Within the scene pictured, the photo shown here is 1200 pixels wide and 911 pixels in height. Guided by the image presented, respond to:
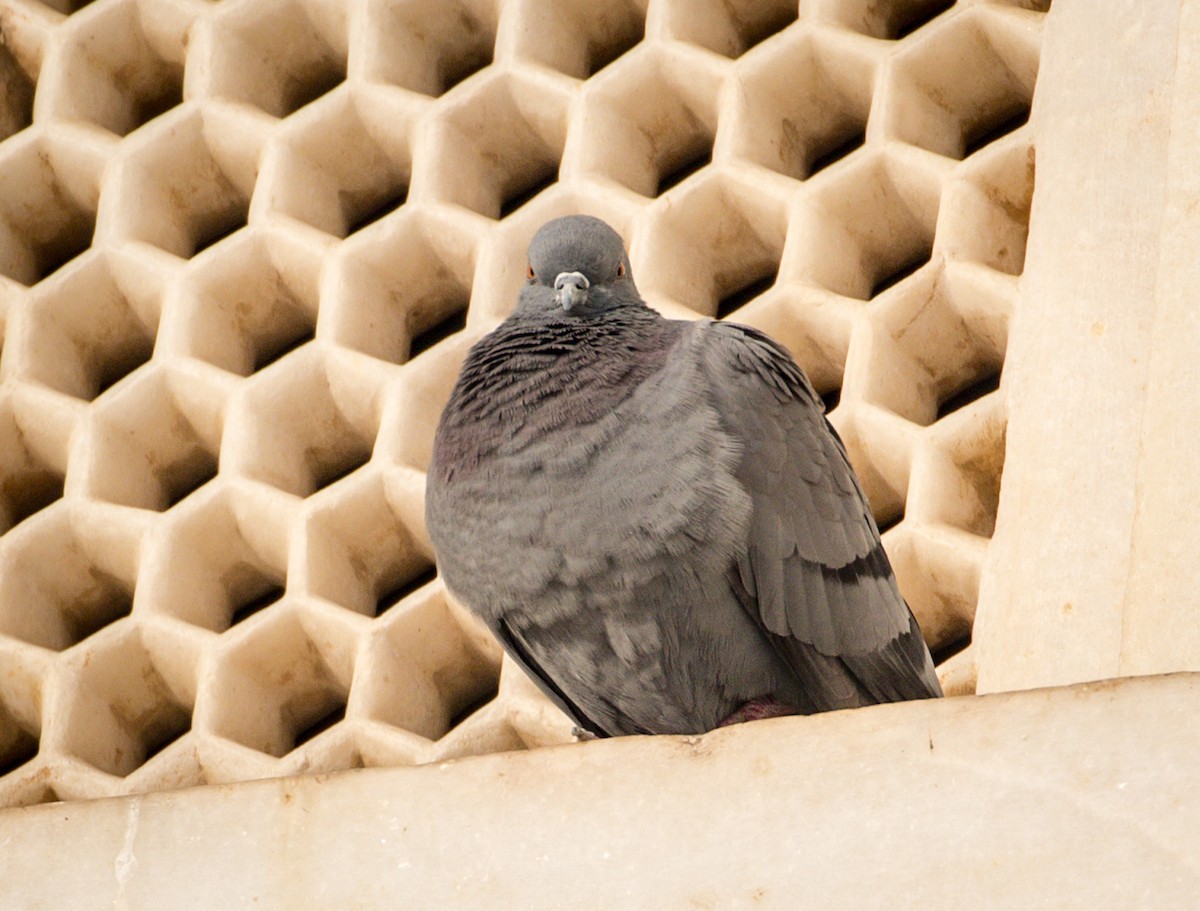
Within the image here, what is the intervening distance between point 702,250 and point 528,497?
116 centimetres

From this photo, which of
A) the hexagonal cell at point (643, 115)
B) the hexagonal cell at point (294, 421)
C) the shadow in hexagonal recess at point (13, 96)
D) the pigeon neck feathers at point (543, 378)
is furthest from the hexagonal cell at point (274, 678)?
the shadow in hexagonal recess at point (13, 96)

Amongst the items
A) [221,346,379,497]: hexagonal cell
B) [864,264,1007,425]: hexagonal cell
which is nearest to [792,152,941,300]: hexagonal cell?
[864,264,1007,425]: hexagonal cell

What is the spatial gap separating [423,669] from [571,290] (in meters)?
0.91

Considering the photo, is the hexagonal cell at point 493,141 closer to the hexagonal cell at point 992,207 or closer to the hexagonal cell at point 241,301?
the hexagonal cell at point 241,301

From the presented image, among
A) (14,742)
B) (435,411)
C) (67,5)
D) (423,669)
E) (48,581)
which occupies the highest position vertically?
(67,5)

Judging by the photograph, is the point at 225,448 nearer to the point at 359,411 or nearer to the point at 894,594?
the point at 359,411

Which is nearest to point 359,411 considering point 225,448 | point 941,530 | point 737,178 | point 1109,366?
point 225,448

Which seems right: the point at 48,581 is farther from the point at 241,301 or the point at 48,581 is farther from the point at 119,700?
the point at 241,301

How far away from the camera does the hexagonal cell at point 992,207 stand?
324 centimetres

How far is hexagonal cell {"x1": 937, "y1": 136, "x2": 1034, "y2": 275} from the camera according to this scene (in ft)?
10.6

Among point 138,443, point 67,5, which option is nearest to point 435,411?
point 138,443

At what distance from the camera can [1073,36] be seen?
3.22 m

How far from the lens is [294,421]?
140 inches

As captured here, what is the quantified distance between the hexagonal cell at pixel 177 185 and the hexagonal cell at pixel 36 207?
132mm
